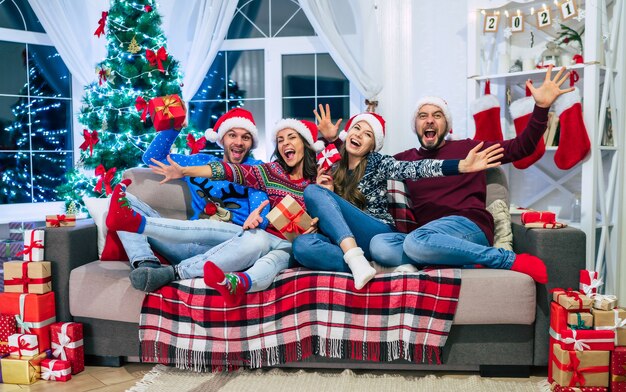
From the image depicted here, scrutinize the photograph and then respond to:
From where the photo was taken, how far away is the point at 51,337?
2.15 m

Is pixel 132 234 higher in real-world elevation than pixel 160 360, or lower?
higher

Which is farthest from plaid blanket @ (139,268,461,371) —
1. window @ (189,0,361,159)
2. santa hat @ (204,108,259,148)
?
window @ (189,0,361,159)

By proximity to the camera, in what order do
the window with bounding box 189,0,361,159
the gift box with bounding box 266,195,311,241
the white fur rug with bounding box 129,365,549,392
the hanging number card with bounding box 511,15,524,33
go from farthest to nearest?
the window with bounding box 189,0,361,159, the hanging number card with bounding box 511,15,524,33, the gift box with bounding box 266,195,311,241, the white fur rug with bounding box 129,365,549,392

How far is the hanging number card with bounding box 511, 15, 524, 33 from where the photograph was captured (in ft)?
10.7

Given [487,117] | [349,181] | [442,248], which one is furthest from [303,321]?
[487,117]

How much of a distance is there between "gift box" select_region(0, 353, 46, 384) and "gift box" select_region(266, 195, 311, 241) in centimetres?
113

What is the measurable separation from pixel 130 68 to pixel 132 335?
2.24 meters

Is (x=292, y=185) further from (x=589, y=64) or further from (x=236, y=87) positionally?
(x=236, y=87)

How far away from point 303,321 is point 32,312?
1125mm

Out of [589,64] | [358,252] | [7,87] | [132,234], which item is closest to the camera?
[358,252]

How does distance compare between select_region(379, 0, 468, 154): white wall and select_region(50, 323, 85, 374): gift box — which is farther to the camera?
select_region(379, 0, 468, 154): white wall

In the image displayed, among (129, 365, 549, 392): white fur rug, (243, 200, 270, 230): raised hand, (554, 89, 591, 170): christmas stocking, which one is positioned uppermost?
(554, 89, 591, 170): christmas stocking

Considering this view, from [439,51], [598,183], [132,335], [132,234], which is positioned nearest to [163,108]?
[132,234]

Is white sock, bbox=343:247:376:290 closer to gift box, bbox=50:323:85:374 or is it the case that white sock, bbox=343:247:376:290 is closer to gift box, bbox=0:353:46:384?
gift box, bbox=50:323:85:374
